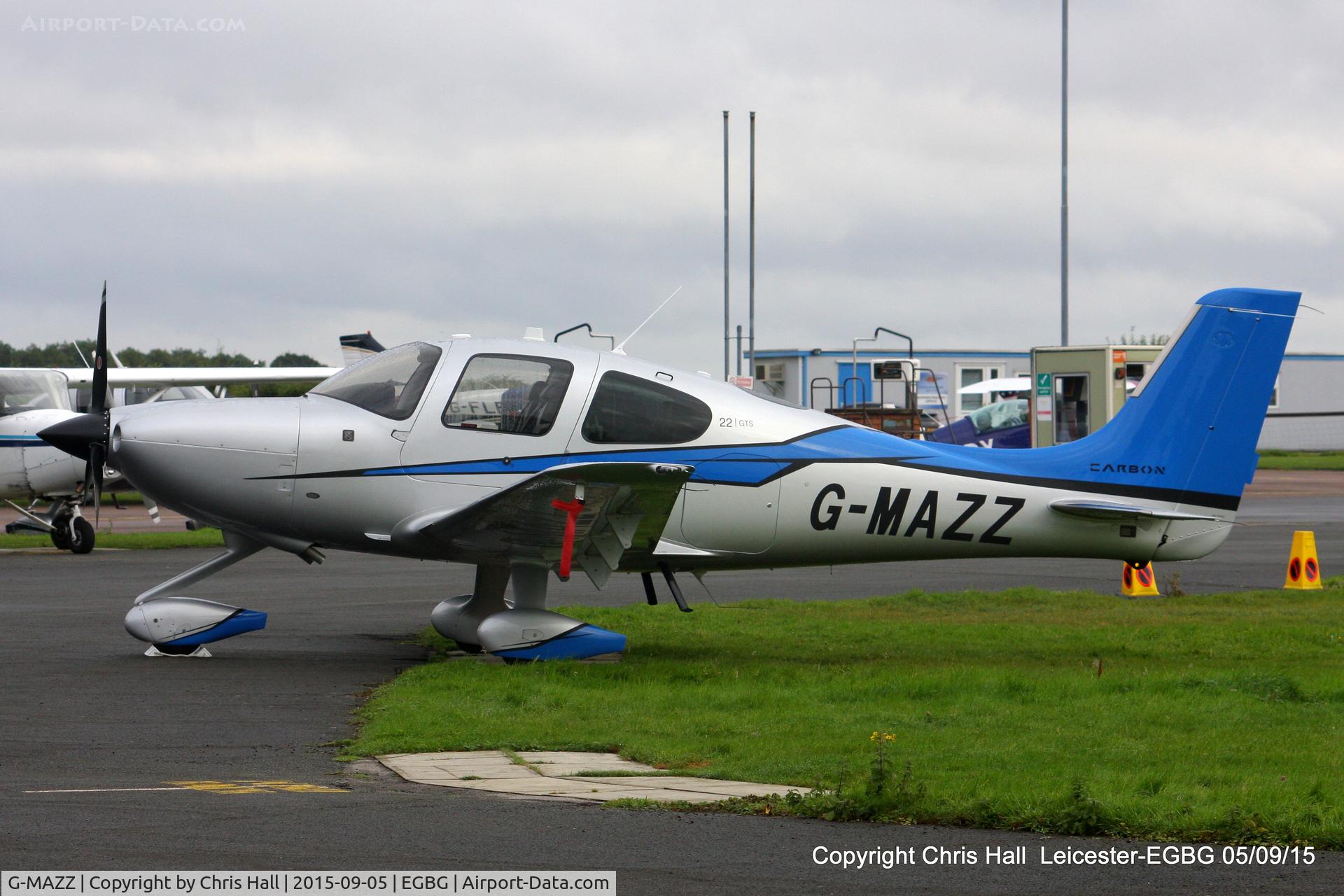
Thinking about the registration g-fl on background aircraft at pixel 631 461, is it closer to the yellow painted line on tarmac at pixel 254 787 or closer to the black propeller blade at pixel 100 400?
the black propeller blade at pixel 100 400

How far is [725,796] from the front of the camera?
21.8 feet

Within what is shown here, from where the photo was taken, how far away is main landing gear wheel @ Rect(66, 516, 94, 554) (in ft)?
70.6

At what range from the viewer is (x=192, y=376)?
1118 inches

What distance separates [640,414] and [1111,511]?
149 inches

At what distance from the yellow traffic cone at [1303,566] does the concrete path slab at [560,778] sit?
451 inches

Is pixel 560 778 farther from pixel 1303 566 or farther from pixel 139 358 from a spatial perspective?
pixel 139 358

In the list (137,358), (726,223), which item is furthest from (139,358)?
(726,223)

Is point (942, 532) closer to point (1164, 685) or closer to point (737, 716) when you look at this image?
point (1164, 685)

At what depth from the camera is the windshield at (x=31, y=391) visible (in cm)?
2188

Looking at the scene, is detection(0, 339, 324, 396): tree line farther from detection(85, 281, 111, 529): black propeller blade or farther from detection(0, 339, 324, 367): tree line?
detection(85, 281, 111, 529): black propeller blade

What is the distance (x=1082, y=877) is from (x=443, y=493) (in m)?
6.59

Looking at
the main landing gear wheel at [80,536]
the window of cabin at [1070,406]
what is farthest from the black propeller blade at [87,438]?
the window of cabin at [1070,406]

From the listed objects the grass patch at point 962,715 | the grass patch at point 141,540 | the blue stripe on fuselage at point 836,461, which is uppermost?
the blue stripe on fuselage at point 836,461
